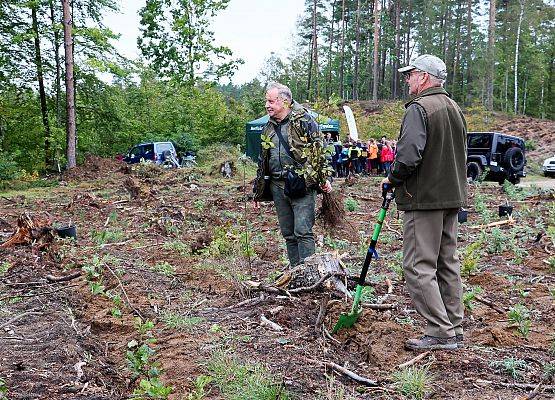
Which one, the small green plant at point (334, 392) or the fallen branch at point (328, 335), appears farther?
the fallen branch at point (328, 335)

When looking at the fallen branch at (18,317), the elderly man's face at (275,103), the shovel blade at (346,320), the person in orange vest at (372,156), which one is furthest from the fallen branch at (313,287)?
the person in orange vest at (372,156)

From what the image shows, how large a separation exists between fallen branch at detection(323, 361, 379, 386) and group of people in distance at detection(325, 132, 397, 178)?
65.2 ft

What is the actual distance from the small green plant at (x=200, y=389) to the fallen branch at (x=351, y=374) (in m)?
0.75

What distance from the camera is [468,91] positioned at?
5456 cm

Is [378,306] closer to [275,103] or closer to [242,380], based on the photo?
[242,380]

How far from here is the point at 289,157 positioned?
519cm

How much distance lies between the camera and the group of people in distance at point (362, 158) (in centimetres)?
2345

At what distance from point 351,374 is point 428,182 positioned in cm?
139

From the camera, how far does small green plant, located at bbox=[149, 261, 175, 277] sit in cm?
640

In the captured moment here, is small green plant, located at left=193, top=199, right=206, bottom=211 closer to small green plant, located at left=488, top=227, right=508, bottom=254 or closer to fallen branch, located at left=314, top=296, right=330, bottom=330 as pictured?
small green plant, located at left=488, top=227, right=508, bottom=254

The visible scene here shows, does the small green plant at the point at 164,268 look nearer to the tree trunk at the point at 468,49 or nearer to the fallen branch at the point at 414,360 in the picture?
the fallen branch at the point at 414,360

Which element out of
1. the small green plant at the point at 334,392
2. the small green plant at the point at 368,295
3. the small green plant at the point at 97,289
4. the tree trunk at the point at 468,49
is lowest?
the small green plant at the point at 97,289

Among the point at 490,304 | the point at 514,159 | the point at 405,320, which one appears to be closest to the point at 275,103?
the point at 405,320

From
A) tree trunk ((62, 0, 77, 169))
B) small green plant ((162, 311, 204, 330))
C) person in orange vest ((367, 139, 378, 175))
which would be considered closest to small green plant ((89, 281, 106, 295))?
small green plant ((162, 311, 204, 330))
